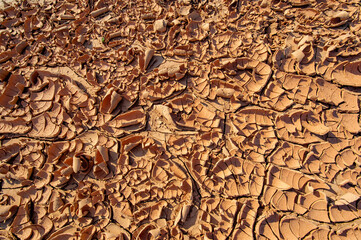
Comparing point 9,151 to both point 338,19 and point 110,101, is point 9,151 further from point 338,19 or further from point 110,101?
point 338,19

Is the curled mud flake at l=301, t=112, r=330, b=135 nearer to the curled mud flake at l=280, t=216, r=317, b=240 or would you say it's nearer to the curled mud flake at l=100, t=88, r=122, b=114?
the curled mud flake at l=280, t=216, r=317, b=240

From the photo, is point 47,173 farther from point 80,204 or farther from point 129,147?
point 129,147

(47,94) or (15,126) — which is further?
(47,94)

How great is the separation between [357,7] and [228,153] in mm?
2204

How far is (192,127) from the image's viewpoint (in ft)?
5.97

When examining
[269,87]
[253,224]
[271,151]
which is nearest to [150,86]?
[269,87]

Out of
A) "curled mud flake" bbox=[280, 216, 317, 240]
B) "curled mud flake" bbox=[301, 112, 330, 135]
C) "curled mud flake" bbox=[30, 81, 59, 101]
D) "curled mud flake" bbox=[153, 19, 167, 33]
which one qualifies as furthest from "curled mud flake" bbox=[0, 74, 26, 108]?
"curled mud flake" bbox=[301, 112, 330, 135]

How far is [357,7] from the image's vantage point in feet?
6.88

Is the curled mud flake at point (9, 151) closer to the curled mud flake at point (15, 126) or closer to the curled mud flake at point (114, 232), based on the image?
the curled mud flake at point (15, 126)

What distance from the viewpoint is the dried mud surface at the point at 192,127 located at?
1487 millimetres

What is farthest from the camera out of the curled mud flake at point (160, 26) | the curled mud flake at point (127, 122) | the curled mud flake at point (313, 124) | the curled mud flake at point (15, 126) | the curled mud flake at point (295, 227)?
the curled mud flake at point (160, 26)

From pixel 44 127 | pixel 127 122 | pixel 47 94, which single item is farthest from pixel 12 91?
pixel 127 122

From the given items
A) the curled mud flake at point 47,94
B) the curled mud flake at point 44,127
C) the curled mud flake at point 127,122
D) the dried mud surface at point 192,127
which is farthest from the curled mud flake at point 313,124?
the curled mud flake at point 47,94

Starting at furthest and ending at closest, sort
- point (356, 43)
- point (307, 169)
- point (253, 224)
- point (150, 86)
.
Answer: point (150, 86) < point (356, 43) < point (307, 169) < point (253, 224)
